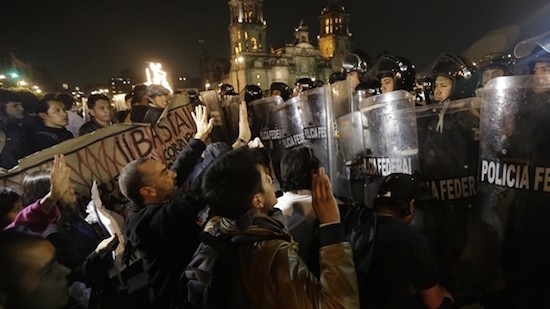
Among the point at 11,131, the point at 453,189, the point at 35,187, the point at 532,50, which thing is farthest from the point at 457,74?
the point at 11,131

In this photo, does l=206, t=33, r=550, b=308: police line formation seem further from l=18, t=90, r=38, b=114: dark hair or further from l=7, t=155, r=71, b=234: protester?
l=18, t=90, r=38, b=114: dark hair

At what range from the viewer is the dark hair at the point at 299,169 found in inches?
110

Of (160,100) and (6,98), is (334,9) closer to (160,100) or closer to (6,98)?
(160,100)

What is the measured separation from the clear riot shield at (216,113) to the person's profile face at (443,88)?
4314mm

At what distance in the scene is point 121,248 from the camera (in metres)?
3.21

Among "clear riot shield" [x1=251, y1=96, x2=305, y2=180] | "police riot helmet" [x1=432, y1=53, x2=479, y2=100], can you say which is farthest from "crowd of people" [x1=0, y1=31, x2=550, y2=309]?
"clear riot shield" [x1=251, y1=96, x2=305, y2=180]

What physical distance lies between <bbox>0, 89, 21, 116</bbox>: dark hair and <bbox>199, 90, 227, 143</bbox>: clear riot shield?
324 cm

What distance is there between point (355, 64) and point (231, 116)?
293 centimetres

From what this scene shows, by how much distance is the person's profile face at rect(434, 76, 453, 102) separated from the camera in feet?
15.7

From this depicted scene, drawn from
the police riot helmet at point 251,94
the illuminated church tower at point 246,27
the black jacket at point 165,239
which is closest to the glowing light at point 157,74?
the police riot helmet at point 251,94

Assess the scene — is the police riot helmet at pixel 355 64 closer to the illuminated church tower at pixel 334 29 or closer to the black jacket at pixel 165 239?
the black jacket at pixel 165 239

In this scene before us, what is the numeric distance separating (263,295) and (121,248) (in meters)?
2.12

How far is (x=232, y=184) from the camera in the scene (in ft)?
5.95

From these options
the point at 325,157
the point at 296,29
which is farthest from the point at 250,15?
the point at 325,157
